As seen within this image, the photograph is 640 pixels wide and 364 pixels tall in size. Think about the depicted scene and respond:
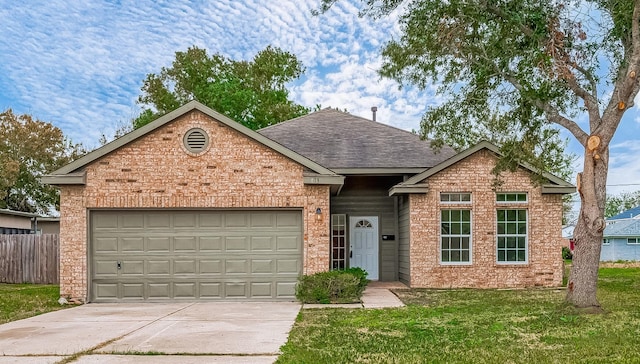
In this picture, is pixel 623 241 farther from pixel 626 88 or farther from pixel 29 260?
pixel 29 260

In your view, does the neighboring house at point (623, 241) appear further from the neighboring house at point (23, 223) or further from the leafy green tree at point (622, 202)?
the neighboring house at point (23, 223)

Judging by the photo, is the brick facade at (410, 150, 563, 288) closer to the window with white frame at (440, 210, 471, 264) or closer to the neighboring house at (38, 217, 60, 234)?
the window with white frame at (440, 210, 471, 264)

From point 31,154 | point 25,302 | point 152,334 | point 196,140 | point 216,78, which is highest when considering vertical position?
point 216,78

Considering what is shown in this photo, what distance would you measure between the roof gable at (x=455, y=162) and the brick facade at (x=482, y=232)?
0.19 m

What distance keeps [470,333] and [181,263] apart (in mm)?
7421

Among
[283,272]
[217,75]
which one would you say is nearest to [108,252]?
[283,272]

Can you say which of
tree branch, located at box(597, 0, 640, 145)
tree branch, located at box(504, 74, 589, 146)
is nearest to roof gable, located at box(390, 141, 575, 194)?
tree branch, located at box(504, 74, 589, 146)

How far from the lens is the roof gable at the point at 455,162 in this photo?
16.1m

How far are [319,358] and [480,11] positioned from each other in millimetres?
8047

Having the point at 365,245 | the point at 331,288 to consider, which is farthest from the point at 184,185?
the point at 365,245

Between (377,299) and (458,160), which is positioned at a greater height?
(458,160)

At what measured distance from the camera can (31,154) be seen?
129ft

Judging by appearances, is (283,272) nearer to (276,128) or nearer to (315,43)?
(276,128)

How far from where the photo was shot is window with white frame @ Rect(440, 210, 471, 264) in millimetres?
16359
